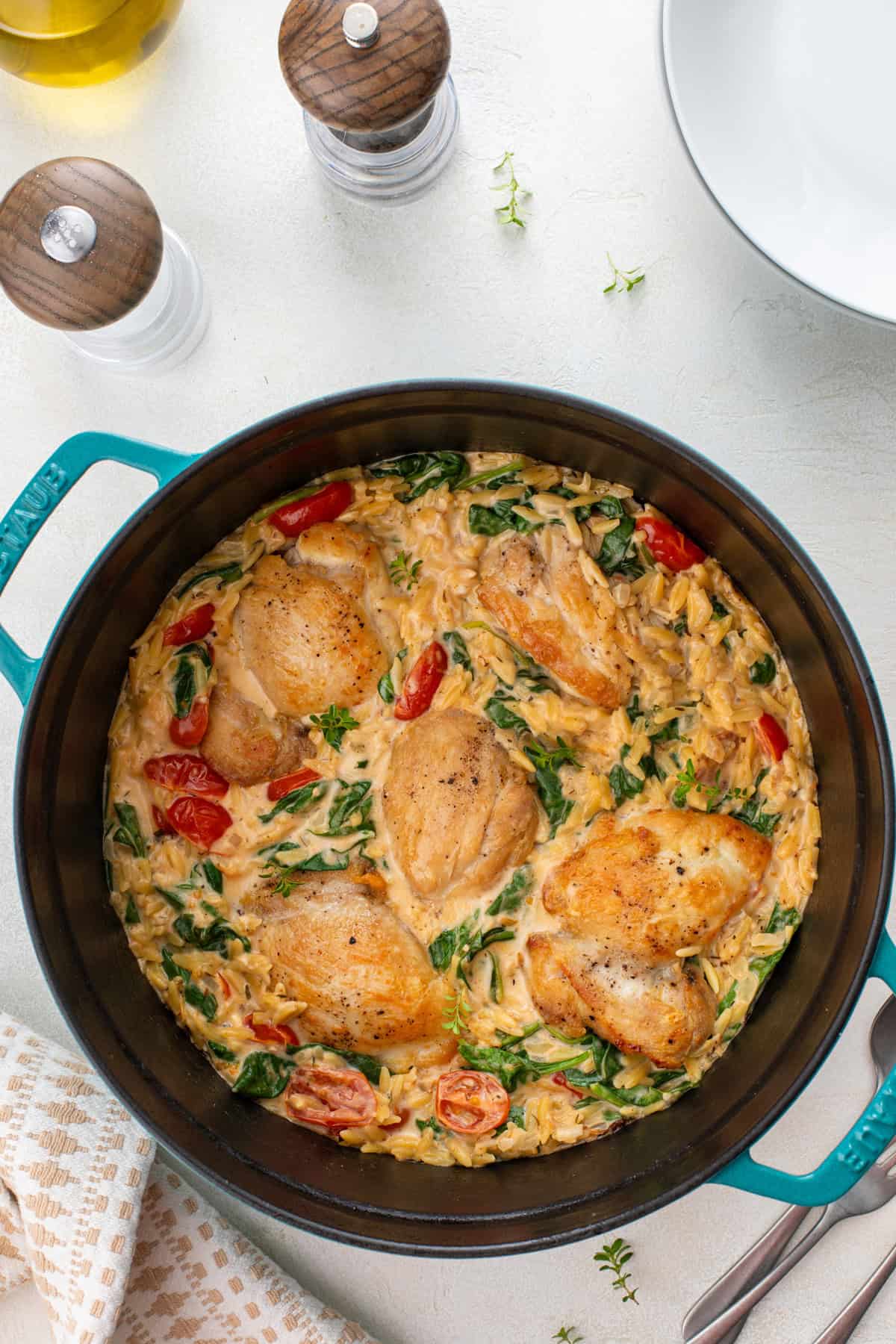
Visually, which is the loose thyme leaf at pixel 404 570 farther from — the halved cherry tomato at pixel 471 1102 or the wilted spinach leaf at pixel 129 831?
the halved cherry tomato at pixel 471 1102

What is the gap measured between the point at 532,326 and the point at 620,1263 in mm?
2886

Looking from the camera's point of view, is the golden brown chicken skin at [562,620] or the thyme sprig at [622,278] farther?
A: the thyme sprig at [622,278]

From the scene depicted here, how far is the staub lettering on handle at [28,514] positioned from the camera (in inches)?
118

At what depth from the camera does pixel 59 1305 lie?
141 inches

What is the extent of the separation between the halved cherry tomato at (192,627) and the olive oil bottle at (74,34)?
164cm

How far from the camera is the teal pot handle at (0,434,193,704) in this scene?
2998mm

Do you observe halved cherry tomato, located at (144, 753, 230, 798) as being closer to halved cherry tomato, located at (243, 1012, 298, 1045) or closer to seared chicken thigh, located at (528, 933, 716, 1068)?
halved cherry tomato, located at (243, 1012, 298, 1045)

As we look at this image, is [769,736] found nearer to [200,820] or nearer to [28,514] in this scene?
[200,820]

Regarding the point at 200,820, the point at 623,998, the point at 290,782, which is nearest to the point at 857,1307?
the point at 623,998

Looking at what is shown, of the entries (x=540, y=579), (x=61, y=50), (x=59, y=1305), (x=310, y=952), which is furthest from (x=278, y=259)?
(x=59, y=1305)

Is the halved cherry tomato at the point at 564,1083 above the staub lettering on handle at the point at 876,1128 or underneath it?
underneath

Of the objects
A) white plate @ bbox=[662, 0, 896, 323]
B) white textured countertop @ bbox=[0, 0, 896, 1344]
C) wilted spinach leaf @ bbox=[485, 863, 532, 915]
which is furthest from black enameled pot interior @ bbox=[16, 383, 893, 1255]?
white plate @ bbox=[662, 0, 896, 323]

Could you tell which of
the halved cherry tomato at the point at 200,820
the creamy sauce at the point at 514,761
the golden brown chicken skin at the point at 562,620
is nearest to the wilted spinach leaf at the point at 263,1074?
the creamy sauce at the point at 514,761

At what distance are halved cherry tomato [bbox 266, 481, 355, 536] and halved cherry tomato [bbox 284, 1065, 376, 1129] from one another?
1613 millimetres
